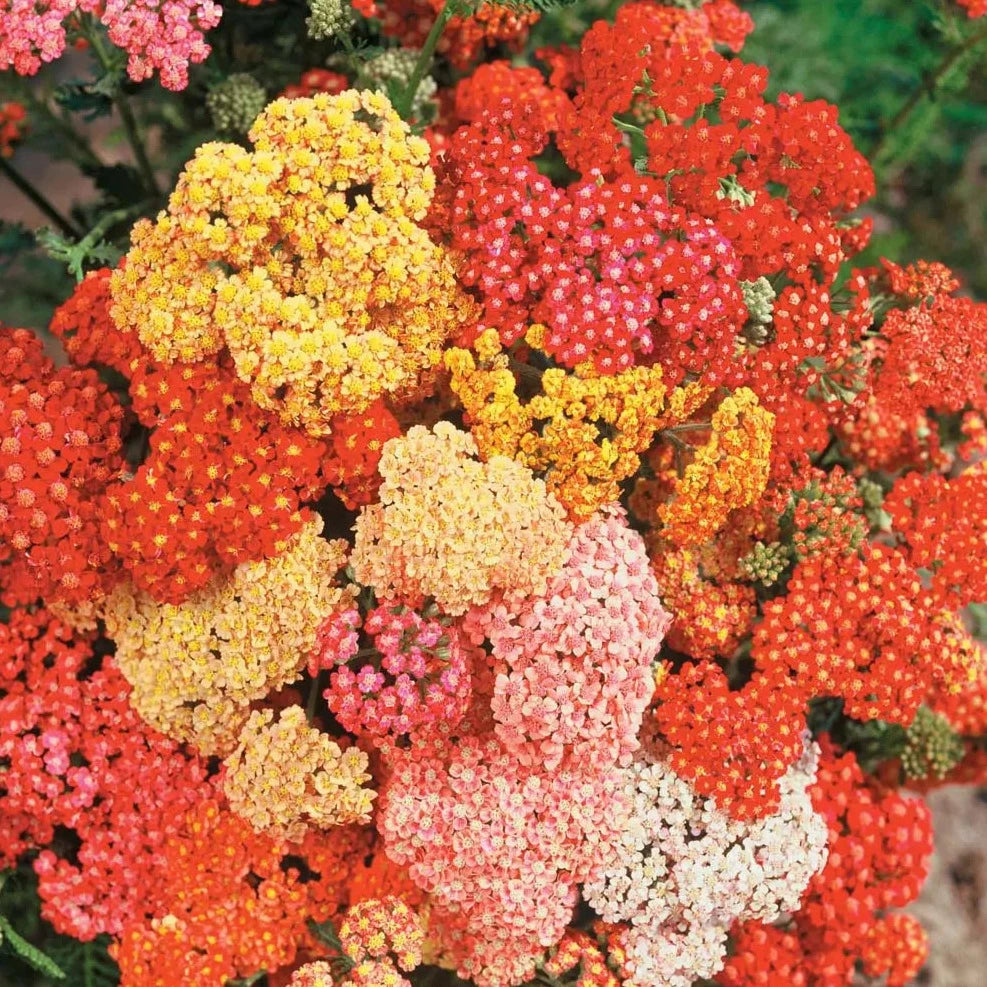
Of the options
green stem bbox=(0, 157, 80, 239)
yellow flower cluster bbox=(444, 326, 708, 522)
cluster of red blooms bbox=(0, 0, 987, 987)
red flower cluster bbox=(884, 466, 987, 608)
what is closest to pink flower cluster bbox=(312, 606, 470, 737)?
cluster of red blooms bbox=(0, 0, 987, 987)

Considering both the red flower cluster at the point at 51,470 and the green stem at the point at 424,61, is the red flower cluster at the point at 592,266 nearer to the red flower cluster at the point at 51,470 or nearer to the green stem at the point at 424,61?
the green stem at the point at 424,61

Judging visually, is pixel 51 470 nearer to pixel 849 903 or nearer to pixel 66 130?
pixel 66 130

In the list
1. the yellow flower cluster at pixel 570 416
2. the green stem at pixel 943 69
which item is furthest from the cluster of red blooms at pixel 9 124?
the green stem at pixel 943 69

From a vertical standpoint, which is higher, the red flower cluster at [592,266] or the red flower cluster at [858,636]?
the red flower cluster at [592,266]

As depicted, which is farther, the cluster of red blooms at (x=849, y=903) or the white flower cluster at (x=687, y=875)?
the cluster of red blooms at (x=849, y=903)

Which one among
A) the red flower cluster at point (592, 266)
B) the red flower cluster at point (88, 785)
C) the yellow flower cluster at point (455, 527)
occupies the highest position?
the red flower cluster at point (592, 266)

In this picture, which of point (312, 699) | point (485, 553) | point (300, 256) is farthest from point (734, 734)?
point (300, 256)

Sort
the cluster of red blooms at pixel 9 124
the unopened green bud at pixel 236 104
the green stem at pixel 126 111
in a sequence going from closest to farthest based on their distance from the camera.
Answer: the green stem at pixel 126 111 < the unopened green bud at pixel 236 104 < the cluster of red blooms at pixel 9 124
